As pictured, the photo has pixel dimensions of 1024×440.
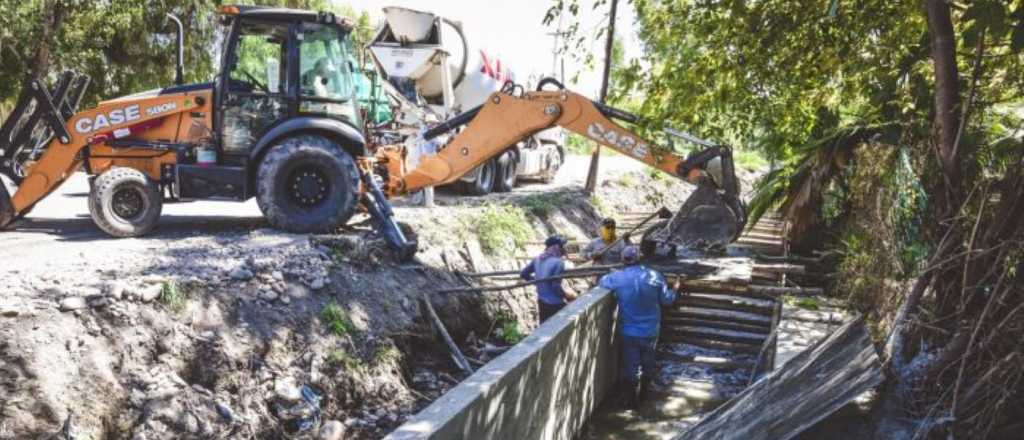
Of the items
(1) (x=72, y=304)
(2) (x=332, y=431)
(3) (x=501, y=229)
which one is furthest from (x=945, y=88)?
(3) (x=501, y=229)

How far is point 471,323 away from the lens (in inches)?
388

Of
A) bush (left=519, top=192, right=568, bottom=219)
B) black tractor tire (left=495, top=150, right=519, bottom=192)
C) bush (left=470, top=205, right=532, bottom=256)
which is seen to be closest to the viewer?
bush (left=470, top=205, right=532, bottom=256)

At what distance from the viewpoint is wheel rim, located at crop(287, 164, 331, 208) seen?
9.16 metres

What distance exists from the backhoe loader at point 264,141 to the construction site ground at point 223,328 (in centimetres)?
43

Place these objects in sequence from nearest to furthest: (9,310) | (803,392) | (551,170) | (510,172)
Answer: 1. (803,392)
2. (9,310)
3. (510,172)
4. (551,170)

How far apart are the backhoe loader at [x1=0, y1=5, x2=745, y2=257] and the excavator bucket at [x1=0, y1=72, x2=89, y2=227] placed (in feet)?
0.05

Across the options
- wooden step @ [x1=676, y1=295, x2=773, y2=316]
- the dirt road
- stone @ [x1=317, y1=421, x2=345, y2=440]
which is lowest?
stone @ [x1=317, y1=421, x2=345, y2=440]

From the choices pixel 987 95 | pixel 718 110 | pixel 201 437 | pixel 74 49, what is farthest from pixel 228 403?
pixel 74 49

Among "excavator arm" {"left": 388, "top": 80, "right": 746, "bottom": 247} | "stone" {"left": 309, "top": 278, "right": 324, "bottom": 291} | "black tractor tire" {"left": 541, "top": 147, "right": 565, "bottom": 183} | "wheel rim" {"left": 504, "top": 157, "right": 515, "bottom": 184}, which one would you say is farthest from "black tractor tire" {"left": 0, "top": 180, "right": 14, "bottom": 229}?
"black tractor tire" {"left": 541, "top": 147, "right": 565, "bottom": 183}

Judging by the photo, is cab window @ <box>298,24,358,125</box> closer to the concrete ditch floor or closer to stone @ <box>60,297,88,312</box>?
stone @ <box>60,297,88,312</box>

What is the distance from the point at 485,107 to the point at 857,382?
580cm

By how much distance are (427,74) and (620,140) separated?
6.67 metres

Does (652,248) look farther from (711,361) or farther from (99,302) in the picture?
(99,302)

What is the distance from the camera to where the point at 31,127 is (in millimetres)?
9211
